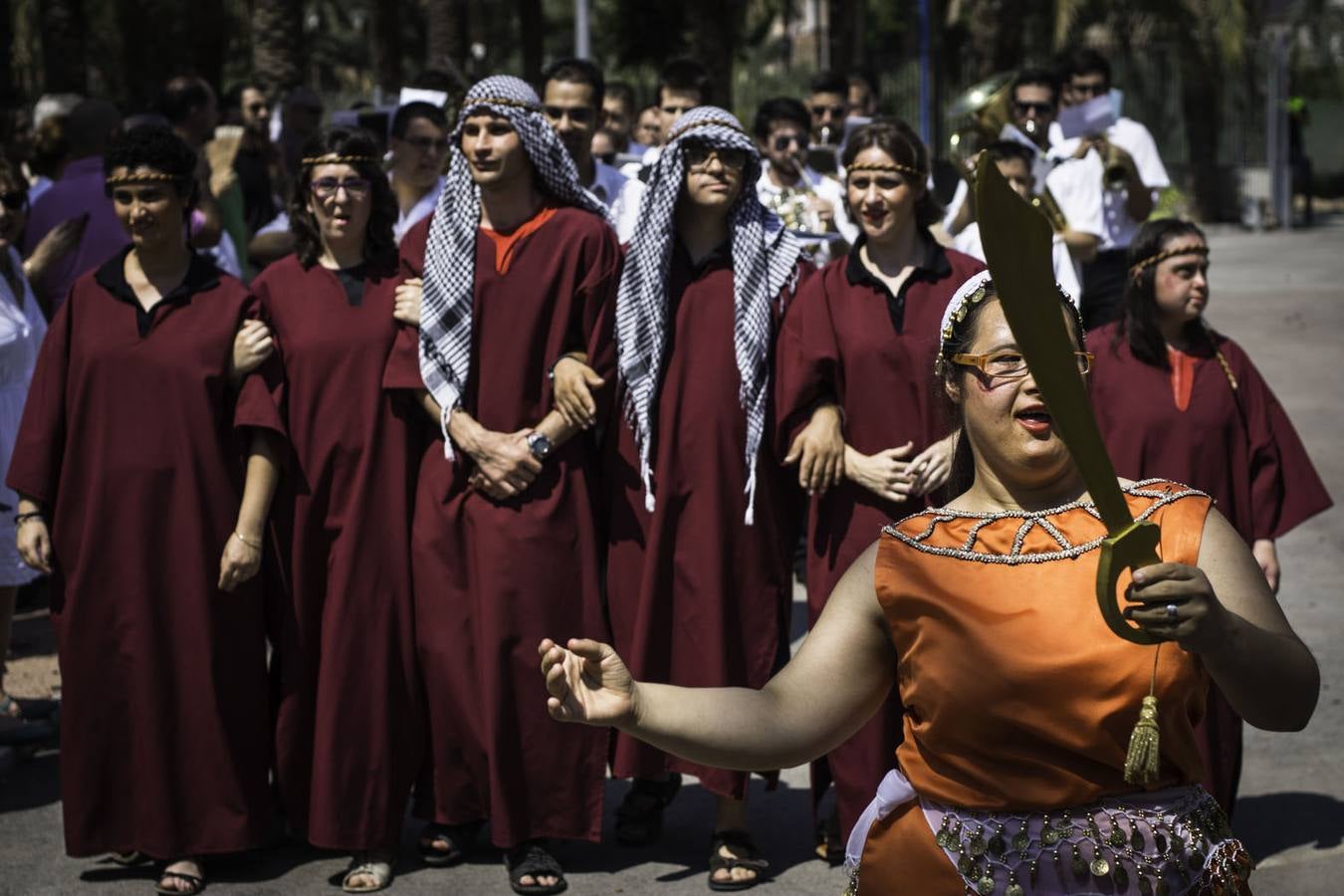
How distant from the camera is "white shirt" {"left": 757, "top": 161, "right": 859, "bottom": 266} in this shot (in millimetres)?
7914

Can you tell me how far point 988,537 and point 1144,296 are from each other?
108 inches

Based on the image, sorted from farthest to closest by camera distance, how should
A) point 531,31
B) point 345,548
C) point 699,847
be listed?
point 531,31
point 699,847
point 345,548

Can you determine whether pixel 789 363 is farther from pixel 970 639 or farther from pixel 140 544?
pixel 970 639

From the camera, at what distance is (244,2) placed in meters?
30.6

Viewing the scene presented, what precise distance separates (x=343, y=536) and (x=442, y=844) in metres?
0.98

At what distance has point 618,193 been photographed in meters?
7.79

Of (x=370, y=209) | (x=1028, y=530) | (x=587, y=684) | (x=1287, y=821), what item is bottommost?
(x=1287, y=821)

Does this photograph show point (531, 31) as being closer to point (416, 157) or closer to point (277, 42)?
point (277, 42)

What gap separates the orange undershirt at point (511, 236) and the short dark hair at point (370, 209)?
1.03 ft

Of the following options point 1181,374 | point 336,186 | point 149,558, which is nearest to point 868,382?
point 1181,374

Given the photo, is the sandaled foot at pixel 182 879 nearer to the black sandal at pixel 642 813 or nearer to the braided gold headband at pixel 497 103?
the black sandal at pixel 642 813

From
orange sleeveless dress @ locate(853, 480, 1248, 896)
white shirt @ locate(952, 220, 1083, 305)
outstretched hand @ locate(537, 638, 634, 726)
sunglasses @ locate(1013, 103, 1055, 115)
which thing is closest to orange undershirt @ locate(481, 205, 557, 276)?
white shirt @ locate(952, 220, 1083, 305)

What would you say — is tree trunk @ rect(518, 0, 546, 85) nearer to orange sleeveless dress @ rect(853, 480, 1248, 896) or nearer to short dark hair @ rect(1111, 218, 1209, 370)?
short dark hair @ rect(1111, 218, 1209, 370)

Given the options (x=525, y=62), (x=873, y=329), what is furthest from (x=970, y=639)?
(x=525, y=62)
